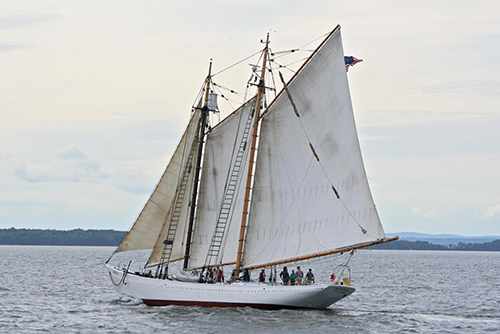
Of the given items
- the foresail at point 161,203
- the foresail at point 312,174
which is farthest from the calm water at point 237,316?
the foresail at point 161,203

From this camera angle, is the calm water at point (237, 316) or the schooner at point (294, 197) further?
the schooner at point (294, 197)

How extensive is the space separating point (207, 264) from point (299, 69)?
13207mm

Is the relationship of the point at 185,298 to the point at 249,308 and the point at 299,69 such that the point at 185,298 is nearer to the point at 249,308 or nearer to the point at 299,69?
the point at 249,308

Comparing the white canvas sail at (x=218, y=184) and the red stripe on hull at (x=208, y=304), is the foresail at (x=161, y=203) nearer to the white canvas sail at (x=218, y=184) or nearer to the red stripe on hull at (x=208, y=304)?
the white canvas sail at (x=218, y=184)

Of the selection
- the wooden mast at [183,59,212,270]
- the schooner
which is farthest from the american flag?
the wooden mast at [183,59,212,270]

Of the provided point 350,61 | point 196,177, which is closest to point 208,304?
point 196,177

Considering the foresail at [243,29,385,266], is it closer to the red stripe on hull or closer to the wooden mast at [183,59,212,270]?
the red stripe on hull

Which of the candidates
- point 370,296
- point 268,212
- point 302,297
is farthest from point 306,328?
point 370,296

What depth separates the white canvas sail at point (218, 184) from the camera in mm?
46188

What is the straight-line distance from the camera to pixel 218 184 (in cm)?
4722

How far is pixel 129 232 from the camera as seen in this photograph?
4781 cm

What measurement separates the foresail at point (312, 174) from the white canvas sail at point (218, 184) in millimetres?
3115

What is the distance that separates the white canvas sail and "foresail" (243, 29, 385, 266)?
10.2 feet

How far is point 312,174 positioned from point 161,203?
10.6m
